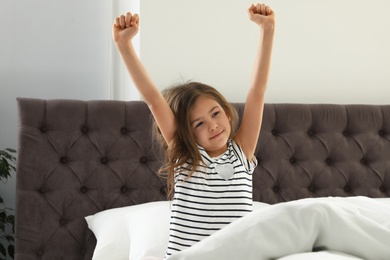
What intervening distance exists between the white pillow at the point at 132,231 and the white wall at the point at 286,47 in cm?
68

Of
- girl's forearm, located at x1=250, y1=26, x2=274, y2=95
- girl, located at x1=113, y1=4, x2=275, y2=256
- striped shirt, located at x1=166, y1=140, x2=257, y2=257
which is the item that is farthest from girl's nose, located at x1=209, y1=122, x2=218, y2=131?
girl's forearm, located at x1=250, y1=26, x2=274, y2=95

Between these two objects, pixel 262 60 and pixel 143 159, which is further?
pixel 143 159

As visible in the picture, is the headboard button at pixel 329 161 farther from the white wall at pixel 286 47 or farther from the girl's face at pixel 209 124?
the girl's face at pixel 209 124

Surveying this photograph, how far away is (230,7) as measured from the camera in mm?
2963

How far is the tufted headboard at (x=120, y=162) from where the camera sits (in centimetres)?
252

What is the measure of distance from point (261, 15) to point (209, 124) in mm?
361

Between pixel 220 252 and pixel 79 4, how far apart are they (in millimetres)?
2276

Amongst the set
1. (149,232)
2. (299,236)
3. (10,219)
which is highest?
(299,236)

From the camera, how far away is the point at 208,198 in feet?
6.33

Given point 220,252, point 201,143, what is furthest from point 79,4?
point 220,252

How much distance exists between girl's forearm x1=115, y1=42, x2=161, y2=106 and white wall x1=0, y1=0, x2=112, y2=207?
47.1 inches

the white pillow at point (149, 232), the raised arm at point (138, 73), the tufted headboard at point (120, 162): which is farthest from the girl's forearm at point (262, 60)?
the tufted headboard at point (120, 162)

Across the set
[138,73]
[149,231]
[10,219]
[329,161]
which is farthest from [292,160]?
[10,219]

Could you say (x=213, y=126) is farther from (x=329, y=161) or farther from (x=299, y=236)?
(x=329, y=161)
